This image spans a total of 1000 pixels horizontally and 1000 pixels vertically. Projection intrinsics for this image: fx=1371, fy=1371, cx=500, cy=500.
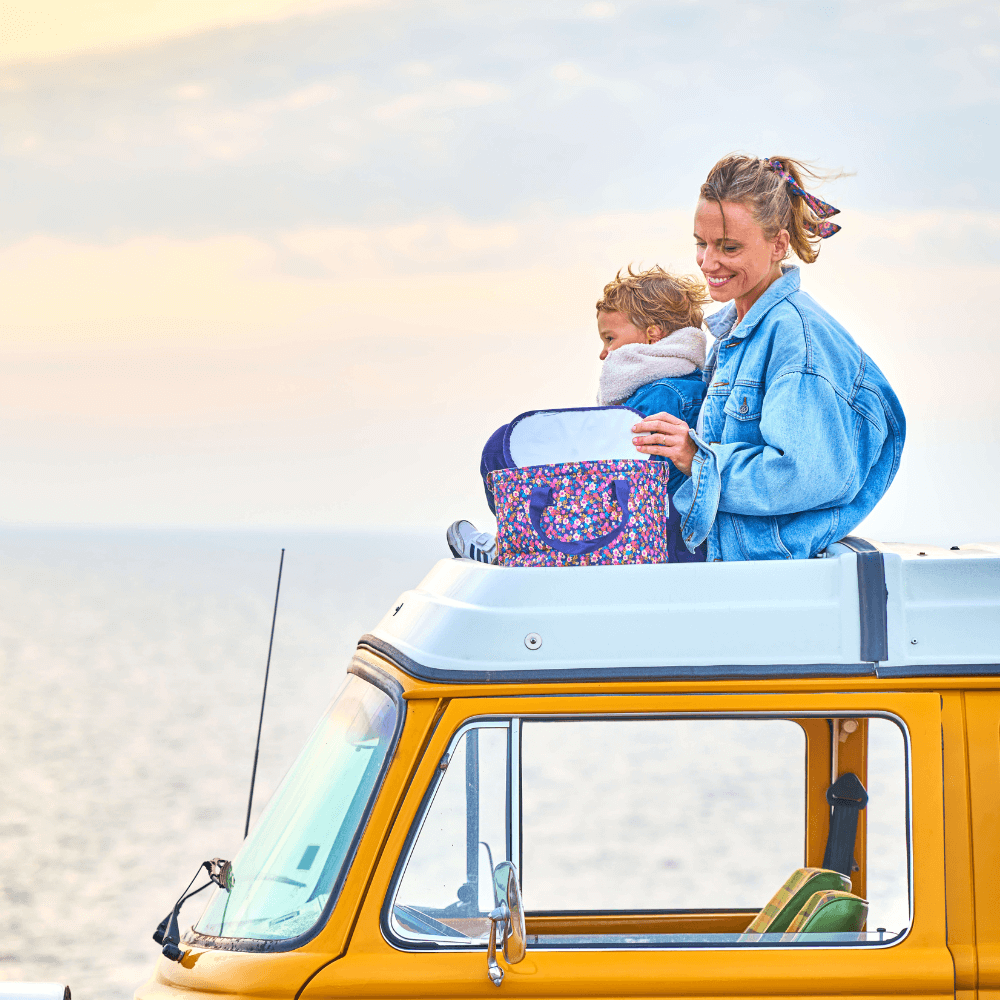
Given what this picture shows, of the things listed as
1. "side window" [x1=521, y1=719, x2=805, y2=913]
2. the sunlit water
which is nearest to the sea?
the sunlit water

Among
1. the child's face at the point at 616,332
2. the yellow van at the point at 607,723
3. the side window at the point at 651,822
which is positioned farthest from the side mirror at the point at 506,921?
the side window at the point at 651,822

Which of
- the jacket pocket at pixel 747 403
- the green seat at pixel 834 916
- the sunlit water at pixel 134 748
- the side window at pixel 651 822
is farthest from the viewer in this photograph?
the side window at pixel 651 822

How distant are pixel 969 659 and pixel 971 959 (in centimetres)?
63

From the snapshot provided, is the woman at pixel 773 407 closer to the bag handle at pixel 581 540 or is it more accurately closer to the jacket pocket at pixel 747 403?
the jacket pocket at pixel 747 403

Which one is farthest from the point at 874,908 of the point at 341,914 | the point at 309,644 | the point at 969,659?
the point at 309,644

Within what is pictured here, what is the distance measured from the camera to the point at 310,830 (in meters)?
3.19

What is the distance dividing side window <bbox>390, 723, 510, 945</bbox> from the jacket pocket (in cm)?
115

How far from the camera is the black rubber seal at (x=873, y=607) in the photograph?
3.00 m

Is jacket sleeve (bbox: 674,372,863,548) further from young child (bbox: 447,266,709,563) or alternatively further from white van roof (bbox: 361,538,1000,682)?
white van roof (bbox: 361,538,1000,682)

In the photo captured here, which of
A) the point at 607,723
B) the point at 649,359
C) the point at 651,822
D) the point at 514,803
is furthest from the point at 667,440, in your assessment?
the point at 651,822

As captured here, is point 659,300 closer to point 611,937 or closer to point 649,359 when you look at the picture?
point 649,359

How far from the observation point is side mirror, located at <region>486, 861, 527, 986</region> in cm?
277

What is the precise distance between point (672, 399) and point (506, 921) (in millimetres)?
1645

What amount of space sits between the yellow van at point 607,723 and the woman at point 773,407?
0.42m
